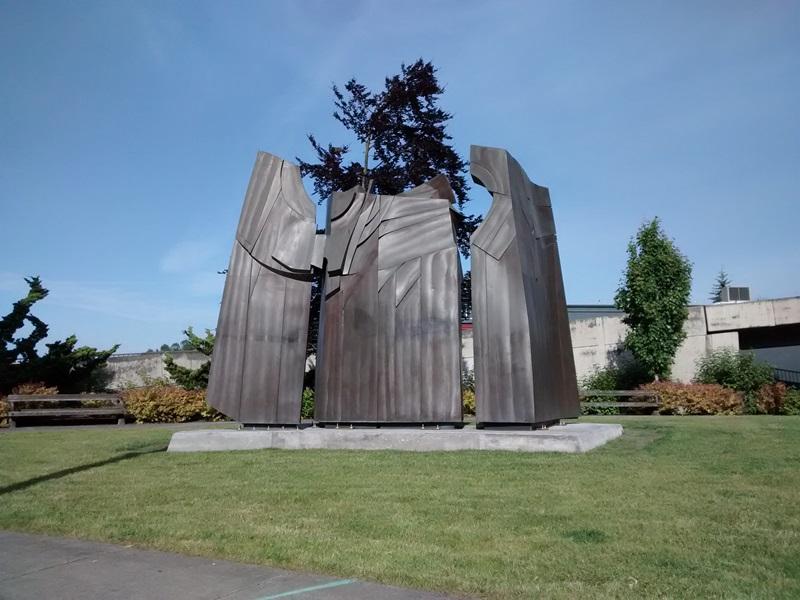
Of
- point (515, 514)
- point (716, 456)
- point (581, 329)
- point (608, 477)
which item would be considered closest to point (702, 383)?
point (581, 329)

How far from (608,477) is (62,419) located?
66.3 feet

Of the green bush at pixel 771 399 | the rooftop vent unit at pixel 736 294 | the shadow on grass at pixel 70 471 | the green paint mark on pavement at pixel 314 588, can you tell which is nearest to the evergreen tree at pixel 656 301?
the green bush at pixel 771 399

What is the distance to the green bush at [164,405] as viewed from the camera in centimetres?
2264

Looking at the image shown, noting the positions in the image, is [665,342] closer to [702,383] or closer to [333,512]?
[702,383]

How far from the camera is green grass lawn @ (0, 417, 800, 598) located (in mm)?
4996

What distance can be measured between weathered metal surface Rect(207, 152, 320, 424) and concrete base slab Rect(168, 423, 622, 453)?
24.4 inches

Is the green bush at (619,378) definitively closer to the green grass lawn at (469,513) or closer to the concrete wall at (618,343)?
the concrete wall at (618,343)

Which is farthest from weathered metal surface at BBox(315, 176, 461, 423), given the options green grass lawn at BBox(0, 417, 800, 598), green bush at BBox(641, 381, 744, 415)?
green bush at BBox(641, 381, 744, 415)

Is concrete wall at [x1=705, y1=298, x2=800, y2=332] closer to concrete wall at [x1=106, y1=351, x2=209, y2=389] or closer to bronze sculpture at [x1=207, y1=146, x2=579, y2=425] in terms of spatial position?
bronze sculpture at [x1=207, y1=146, x2=579, y2=425]

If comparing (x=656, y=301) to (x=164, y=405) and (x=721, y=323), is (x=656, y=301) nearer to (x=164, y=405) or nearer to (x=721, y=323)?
(x=721, y=323)

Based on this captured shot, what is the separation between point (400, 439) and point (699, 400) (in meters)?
15.4

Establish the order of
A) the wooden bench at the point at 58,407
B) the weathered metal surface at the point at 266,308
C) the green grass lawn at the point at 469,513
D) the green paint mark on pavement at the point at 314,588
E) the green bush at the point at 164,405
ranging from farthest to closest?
the green bush at the point at 164,405 → the wooden bench at the point at 58,407 → the weathered metal surface at the point at 266,308 → the green grass lawn at the point at 469,513 → the green paint mark on pavement at the point at 314,588

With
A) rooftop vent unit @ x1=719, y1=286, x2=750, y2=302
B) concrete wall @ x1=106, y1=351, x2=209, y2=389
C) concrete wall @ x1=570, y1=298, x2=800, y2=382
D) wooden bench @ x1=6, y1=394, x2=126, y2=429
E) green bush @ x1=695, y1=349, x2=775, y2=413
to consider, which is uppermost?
rooftop vent unit @ x1=719, y1=286, x2=750, y2=302

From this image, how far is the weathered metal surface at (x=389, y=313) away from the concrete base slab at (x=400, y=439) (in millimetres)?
599
